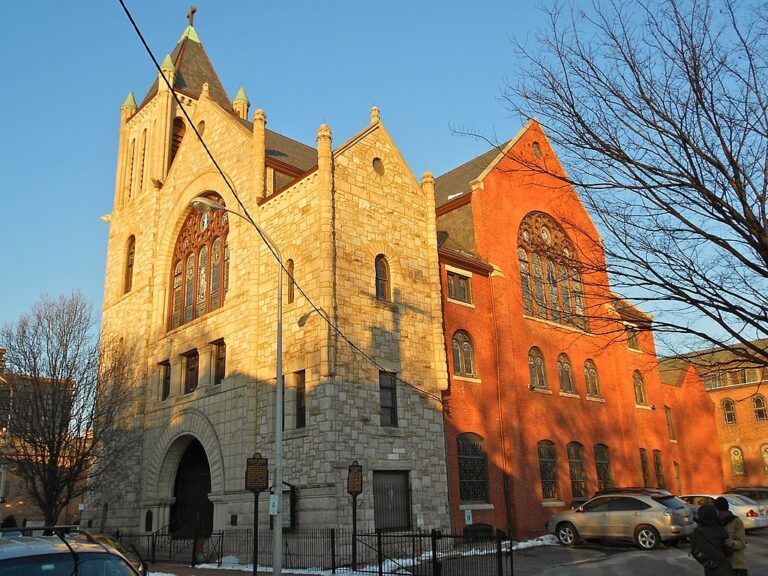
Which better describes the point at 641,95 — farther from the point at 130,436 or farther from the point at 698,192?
the point at 130,436

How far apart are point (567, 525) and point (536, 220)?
15.5 meters

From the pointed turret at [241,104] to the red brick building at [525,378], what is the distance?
480 inches

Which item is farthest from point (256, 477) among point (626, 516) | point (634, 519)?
point (634, 519)

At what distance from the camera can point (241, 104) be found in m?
38.9

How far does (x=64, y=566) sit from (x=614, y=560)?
573 inches

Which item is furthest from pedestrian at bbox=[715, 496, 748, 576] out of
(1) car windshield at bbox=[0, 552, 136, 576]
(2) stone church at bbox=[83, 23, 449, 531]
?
(2) stone church at bbox=[83, 23, 449, 531]

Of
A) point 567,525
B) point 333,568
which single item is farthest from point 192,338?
point 567,525

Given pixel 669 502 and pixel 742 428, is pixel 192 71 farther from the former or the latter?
pixel 742 428

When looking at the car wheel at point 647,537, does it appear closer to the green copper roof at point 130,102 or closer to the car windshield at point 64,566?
the car windshield at point 64,566

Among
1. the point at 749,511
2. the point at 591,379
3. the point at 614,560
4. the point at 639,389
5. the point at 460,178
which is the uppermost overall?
the point at 460,178

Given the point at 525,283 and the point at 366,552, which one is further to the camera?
the point at 525,283

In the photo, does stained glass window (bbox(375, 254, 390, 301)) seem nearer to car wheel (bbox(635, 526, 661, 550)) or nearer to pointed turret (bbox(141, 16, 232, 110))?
car wheel (bbox(635, 526, 661, 550))

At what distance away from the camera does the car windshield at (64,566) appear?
553 cm

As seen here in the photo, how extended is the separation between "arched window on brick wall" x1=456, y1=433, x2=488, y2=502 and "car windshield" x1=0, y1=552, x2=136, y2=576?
18.1 metres
